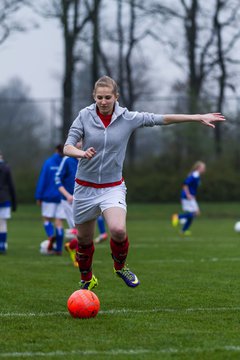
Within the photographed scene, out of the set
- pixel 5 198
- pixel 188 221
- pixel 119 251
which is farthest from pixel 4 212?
pixel 119 251

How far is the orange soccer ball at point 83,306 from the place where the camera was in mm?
7773

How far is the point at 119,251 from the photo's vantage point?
8.73 m

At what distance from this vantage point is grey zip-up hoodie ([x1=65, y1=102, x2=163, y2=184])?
8445mm

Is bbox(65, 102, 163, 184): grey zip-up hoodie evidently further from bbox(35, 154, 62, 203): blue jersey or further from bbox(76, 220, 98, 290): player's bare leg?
bbox(35, 154, 62, 203): blue jersey

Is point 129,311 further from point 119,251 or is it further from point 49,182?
point 49,182

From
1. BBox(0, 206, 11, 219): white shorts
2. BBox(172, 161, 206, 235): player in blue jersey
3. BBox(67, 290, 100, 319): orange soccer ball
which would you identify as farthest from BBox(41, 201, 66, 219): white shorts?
BBox(67, 290, 100, 319): orange soccer ball

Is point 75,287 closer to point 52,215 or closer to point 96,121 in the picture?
point 96,121

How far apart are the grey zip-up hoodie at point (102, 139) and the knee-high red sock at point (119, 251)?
2.16 ft

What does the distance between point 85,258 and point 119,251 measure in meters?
0.45

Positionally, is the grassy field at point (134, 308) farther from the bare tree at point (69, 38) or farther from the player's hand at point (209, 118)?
the bare tree at point (69, 38)

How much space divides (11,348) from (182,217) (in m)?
17.4

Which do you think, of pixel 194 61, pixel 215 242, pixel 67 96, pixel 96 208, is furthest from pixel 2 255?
pixel 194 61

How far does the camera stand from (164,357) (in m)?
6.07

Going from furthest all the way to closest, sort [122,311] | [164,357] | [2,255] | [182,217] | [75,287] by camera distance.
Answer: [182,217]
[2,255]
[75,287]
[122,311]
[164,357]
